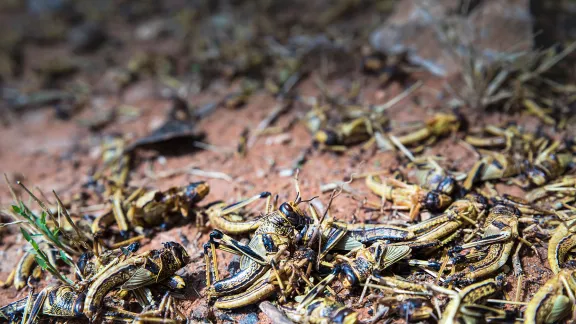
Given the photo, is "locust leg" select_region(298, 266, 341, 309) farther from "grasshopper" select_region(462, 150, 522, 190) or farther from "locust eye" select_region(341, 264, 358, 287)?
"grasshopper" select_region(462, 150, 522, 190)

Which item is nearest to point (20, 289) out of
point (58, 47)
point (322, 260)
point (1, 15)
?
point (322, 260)

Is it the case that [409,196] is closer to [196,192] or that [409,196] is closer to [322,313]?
[322,313]

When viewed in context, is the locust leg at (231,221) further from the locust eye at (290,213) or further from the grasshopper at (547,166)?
the grasshopper at (547,166)

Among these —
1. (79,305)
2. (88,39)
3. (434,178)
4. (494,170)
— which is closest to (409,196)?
(434,178)

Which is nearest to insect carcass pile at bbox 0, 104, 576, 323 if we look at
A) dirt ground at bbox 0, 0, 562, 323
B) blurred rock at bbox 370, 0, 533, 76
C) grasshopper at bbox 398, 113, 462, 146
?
dirt ground at bbox 0, 0, 562, 323


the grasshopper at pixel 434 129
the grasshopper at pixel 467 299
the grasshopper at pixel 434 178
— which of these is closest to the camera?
the grasshopper at pixel 467 299

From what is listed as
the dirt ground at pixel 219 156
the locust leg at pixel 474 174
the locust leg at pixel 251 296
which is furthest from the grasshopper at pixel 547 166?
the locust leg at pixel 251 296
